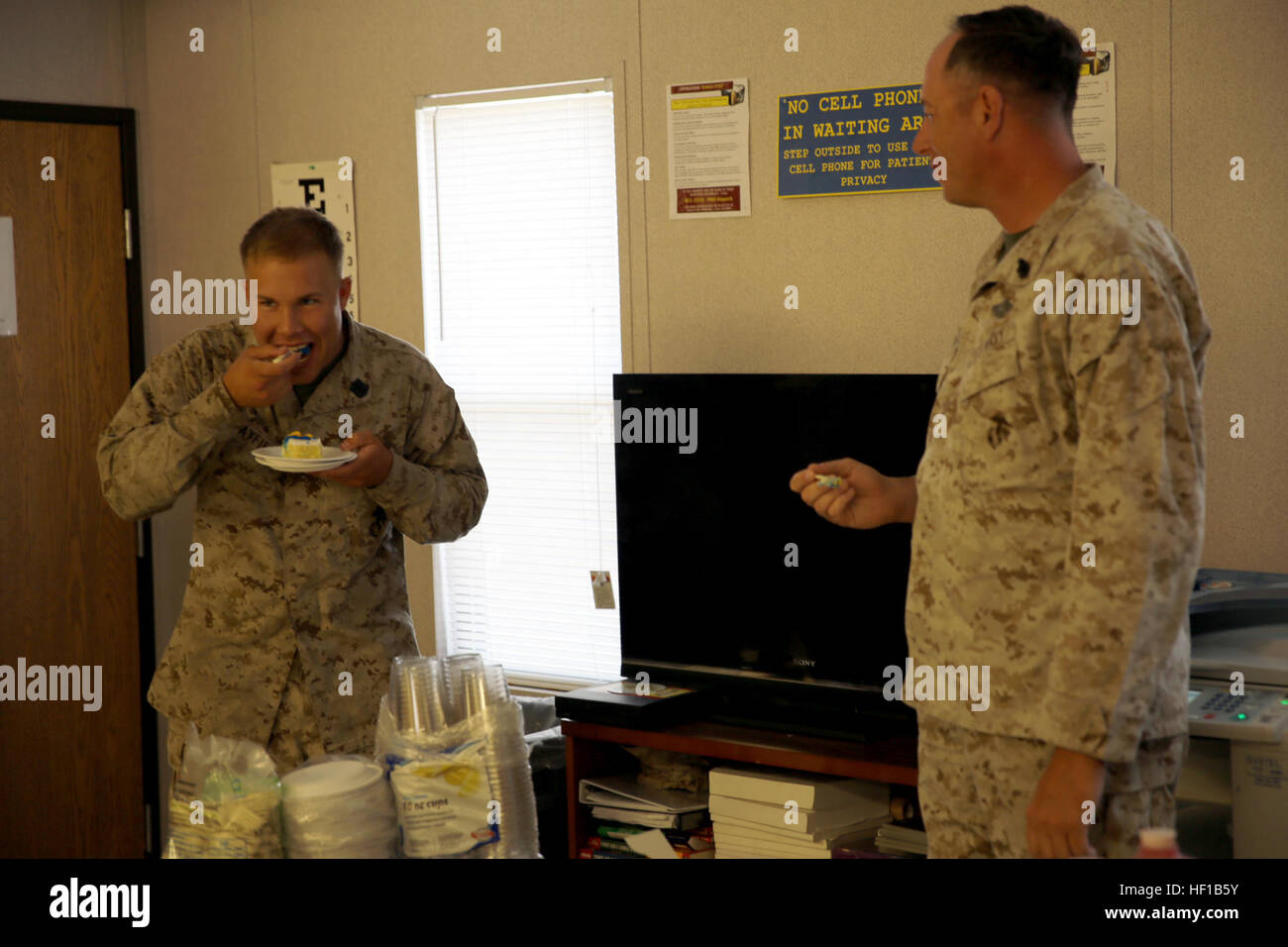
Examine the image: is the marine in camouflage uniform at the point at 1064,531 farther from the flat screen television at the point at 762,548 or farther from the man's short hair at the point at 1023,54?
the flat screen television at the point at 762,548

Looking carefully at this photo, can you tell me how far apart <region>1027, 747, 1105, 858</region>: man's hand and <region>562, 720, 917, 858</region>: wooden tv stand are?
45.2 inches

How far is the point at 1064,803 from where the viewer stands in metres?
1.52

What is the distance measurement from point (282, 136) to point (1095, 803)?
3.45 metres

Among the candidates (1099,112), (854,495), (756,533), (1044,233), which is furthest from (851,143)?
(1044,233)

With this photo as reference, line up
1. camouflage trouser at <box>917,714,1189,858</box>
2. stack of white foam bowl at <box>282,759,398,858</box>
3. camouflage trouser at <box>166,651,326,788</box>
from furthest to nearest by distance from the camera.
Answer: camouflage trouser at <box>166,651,326,788</box>
camouflage trouser at <box>917,714,1189,858</box>
stack of white foam bowl at <box>282,759,398,858</box>

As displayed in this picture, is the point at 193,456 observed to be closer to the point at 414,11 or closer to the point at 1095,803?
the point at 1095,803

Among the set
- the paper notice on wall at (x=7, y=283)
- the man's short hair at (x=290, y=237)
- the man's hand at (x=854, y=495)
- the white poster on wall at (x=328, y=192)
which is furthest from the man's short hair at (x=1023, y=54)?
the paper notice on wall at (x=7, y=283)

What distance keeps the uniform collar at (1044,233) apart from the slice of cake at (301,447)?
111 cm

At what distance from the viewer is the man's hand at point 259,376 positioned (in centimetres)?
204

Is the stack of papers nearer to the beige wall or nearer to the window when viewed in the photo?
the beige wall

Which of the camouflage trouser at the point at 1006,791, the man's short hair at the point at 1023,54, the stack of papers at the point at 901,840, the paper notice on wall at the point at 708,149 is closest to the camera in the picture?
the camouflage trouser at the point at 1006,791

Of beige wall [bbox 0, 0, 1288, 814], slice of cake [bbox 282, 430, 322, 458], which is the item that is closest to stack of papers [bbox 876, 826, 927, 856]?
beige wall [bbox 0, 0, 1288, 814]

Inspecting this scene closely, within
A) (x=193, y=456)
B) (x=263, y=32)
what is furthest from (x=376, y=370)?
(x=263, y=32)

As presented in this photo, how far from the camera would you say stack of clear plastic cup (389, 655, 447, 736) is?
146 cm
